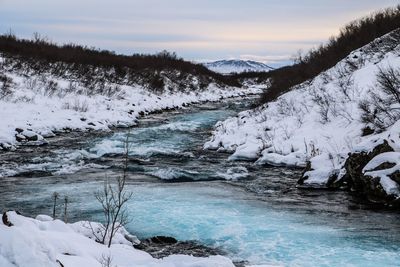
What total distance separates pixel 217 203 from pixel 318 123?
7004 mm

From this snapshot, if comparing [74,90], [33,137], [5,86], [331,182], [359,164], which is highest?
[5,86]

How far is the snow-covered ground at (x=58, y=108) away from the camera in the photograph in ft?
50.1

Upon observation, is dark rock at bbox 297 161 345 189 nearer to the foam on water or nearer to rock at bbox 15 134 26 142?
the foam on water

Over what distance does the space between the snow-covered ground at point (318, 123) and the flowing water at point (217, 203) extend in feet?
2.46

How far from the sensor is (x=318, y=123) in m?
14.0

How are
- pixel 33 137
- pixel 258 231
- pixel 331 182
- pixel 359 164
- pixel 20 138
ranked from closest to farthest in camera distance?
1. pixel 258 231
2. pixel 359 164
3. pixel 331 182
4. pixel 20 138
5. pixel 33 137

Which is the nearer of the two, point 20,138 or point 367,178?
point 367,178

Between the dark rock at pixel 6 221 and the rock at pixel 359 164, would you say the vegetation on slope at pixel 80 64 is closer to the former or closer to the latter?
the rock at pixel 359 164

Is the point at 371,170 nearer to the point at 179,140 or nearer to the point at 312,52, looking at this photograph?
the point at 179,140

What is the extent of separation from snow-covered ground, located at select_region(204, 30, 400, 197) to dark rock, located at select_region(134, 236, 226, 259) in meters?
3.85

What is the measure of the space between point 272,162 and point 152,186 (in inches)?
149

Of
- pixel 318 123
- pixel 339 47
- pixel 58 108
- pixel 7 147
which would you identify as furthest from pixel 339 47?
pixel 7 147

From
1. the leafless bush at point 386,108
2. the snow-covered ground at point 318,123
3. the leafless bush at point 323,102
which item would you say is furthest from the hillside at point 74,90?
the leafless bush at point 386,108

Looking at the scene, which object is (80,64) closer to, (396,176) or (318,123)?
(318,123)
